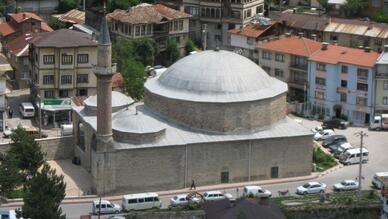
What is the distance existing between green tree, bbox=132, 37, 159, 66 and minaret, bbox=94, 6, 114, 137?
21.1 m

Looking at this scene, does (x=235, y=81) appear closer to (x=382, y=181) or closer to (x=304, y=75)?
(x=382, y=181)

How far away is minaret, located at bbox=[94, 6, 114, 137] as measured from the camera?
44.9 meters

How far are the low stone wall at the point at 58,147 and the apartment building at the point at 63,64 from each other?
22.4ft

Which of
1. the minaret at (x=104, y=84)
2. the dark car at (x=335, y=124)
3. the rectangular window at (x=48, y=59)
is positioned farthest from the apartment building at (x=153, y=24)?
the minaret at (x=104, y=84)

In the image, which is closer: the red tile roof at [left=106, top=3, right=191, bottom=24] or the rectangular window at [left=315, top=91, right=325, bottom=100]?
the rectangular window at [left=315, top=91, right=325, bottom=100]

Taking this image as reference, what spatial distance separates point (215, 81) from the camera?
4891cm

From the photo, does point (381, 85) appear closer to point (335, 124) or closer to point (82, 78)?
point (335, 124)

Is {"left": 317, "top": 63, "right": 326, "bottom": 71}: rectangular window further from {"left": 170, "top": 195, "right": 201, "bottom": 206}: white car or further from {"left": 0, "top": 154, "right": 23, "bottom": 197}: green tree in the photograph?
{"left": 0, "top": 154, "right": 23, "bottom": 197}: green tree

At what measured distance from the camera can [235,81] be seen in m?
49.1

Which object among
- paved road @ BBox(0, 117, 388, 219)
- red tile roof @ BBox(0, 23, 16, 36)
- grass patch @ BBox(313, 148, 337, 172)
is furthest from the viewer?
red tile roof @ BBox(0, 23, 16, 36)

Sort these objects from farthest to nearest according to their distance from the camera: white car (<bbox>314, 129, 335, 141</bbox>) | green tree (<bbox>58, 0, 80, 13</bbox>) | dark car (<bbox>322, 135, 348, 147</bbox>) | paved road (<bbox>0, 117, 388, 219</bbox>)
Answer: green tree (<bbox>58, 0, 80, 13</bbox>) < white car (<bbox>314, 129, 335, 141</bbox>) < dark car (<bbox>322, 135, 348, 147</bbox>) < paved road (<bbox>0, 117, 388, 219</bbox>)

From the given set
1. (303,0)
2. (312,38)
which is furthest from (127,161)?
(303,0)

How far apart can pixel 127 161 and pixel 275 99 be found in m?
8.62

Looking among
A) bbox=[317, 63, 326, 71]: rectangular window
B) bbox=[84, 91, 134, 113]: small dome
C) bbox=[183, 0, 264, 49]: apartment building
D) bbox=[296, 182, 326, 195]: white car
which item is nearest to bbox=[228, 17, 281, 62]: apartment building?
bbox=[183, 0, 264, 49]: apartment building
